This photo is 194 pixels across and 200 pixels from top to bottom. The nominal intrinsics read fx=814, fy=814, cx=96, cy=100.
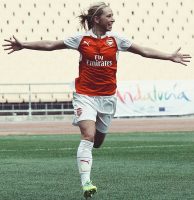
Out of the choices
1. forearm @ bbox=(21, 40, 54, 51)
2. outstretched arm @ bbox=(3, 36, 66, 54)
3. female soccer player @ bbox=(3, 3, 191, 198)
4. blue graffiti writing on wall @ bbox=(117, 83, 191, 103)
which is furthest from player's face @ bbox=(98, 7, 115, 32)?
blue graffiti writing on wall @ bbox=(117, 83, 191, 103)

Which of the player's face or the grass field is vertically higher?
the player's face

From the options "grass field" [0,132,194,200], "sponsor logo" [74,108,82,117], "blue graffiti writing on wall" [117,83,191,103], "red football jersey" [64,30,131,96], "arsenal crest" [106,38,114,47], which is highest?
"arsenal crest" [106,38,114,47]

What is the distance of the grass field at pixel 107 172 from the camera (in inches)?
326

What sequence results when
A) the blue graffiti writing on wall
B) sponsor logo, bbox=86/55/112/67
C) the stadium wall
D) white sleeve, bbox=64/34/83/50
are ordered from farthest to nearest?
the stadium wall < the blue graffiti writing on wall < white sleeve, bbox=64/34/83/50 < sponsor logo, bbox=86/55/112/67

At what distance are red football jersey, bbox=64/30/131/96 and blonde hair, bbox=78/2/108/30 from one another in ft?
0.38

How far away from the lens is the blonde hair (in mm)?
8484

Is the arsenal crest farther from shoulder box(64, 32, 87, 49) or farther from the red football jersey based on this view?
shoulder box(64, 32, 87, 49)

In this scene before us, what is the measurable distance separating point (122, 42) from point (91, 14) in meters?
0.44

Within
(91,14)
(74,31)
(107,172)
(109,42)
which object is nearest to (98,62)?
(109,42)

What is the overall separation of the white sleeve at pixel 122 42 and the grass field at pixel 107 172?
151 cm

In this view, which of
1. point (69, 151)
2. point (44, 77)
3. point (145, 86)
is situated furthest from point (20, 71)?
point (69, 151)

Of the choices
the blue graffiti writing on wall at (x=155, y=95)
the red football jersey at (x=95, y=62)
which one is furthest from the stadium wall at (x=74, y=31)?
the red football jersey at (x=95, y=62)

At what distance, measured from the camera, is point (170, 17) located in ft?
171

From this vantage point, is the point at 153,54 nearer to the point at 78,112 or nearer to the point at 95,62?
the point at 95,62
